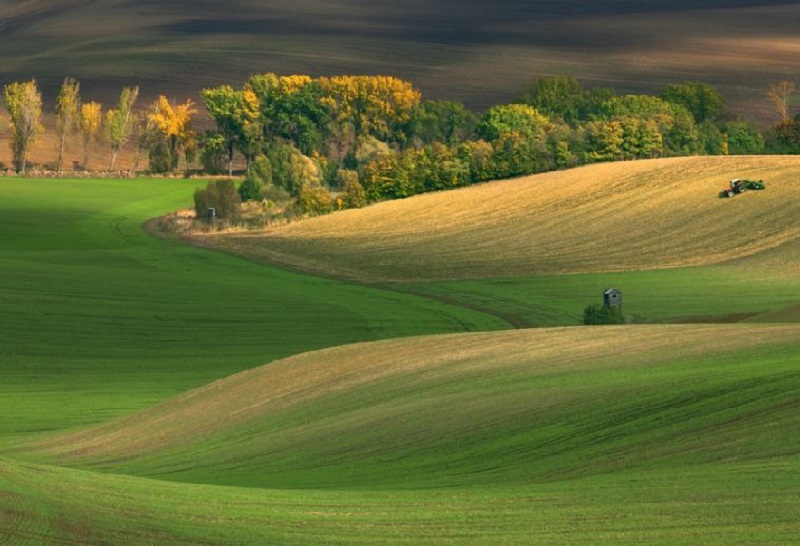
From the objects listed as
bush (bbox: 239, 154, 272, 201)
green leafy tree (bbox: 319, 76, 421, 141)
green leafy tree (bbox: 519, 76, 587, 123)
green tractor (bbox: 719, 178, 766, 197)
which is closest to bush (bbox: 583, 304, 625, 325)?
green tractor (bbox: 719, 178, 766, 197)

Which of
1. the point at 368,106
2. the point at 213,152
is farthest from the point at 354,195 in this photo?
the point at 368,106

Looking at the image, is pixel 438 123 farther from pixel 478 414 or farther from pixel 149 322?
pixel 478 414

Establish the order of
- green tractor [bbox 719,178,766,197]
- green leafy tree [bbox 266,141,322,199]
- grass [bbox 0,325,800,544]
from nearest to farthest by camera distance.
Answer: grass [bbox 0,325,800,544] < green tractor [bbox 719,178,766,197] < green leafy tree [bbox 266,141,322,199]

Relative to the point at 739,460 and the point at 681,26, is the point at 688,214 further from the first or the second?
the point at 681,26

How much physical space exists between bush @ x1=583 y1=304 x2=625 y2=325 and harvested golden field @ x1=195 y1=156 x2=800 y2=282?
54.3 ft

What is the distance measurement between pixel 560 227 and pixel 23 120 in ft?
200

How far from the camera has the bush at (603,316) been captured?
150ft

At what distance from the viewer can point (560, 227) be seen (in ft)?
250

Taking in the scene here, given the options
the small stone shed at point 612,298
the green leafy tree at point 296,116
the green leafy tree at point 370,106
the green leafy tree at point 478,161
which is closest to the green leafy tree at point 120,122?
the green leafy tree at point 296,116

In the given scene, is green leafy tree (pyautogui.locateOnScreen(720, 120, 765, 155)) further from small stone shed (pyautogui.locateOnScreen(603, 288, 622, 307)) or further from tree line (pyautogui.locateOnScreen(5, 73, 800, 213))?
small stone shed (pyautogui.locateOnScreen(603, 288, 622, 307))

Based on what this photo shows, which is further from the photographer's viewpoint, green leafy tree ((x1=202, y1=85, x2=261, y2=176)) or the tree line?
green leafy tree ((x1=202, y1=85, x2=261, y2=176))

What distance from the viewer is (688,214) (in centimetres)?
7412

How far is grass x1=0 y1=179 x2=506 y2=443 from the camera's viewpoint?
36.9m

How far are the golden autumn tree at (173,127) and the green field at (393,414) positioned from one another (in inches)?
2900
